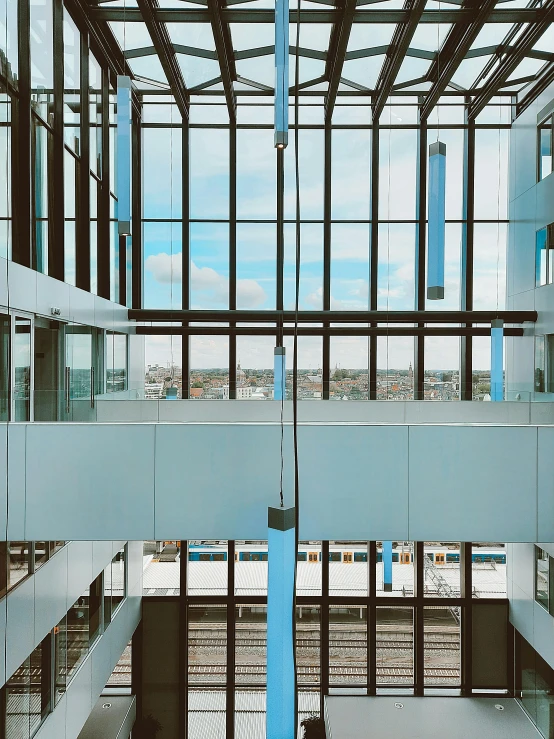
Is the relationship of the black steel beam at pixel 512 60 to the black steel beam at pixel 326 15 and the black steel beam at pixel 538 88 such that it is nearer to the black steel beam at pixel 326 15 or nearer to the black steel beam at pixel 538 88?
the black steel beam at pixel 326 15

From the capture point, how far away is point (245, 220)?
14383 millimetres

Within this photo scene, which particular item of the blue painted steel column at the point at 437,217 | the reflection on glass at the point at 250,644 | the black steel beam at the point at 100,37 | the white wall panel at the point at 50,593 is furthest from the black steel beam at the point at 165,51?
the reflection on glass at the point at 250,644

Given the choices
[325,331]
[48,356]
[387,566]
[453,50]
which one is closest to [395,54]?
[453,50]

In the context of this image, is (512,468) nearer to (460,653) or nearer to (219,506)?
(219,506)

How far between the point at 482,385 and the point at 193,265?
324 inches

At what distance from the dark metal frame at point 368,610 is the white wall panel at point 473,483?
28.4 ft

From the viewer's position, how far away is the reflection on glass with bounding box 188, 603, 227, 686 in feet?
41.1

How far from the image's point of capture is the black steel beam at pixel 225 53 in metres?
9.79

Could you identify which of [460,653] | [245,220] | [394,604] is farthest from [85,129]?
[460,653]

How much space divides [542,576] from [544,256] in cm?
652

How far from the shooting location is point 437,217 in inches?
209

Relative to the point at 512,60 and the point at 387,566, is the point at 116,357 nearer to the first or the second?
the point at 387,566

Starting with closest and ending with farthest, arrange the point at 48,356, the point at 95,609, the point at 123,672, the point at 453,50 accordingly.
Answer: the point at 48,356, the point at 95,609, the point at 453,50, the point at 123,672

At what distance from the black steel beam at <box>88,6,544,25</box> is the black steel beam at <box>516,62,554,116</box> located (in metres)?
2.20
